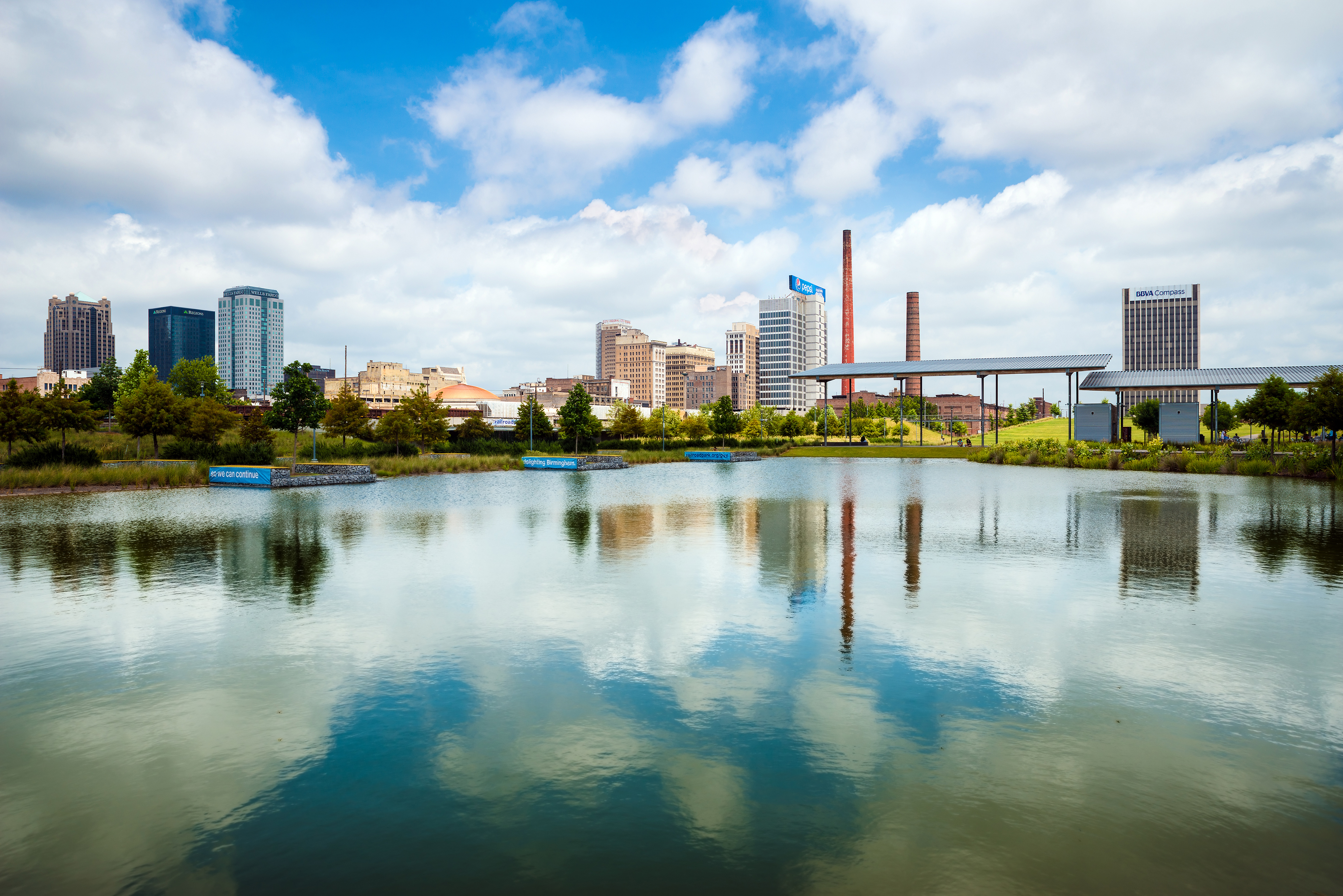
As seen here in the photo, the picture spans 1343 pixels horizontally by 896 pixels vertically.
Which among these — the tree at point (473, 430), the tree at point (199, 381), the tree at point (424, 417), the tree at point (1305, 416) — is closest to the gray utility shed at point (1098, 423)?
the tree at point (1305, 416)

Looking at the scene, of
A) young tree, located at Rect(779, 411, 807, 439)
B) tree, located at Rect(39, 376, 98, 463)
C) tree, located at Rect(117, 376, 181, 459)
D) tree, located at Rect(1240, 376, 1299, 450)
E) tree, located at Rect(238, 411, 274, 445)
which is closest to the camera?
tree, located at Rect(39, 376, 98, 463)

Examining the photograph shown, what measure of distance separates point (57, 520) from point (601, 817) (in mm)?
26403

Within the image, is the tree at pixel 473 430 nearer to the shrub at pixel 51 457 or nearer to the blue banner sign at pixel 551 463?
the blue banner sign at pixel 551 463

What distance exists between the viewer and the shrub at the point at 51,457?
3722 cm

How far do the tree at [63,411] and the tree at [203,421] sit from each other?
4.70 metres

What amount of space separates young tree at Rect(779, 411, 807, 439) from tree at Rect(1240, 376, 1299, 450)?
61.9m

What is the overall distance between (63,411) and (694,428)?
215 ft

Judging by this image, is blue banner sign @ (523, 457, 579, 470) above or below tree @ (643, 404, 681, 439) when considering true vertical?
below

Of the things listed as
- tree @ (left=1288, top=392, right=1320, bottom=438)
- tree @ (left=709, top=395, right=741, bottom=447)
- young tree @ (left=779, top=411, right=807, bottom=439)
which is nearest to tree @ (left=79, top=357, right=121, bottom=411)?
tree @ (left=709, top=395, right=741, bottom=447)

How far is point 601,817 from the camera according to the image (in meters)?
6.22

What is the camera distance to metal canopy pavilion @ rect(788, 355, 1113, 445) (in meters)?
82.3

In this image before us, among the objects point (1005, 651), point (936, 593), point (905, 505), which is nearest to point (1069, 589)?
point (936, 593)

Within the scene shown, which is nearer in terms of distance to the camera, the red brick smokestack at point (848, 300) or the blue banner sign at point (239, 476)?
the blue banner sign at point (239, 476)

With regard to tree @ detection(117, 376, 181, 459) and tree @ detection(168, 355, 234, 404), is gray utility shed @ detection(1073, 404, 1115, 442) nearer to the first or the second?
tree @ detection(117, 376, 181, 459)
